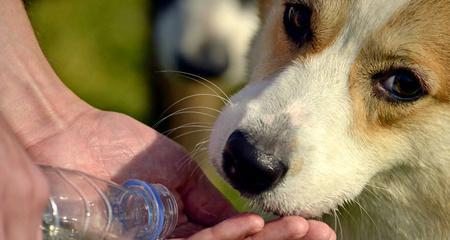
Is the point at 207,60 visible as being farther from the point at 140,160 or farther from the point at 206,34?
the point at 140,160

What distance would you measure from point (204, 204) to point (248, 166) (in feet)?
1.22

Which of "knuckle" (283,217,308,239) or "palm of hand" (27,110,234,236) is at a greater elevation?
"knuckle" (283,217,308,239)

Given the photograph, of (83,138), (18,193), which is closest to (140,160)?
(83,138)

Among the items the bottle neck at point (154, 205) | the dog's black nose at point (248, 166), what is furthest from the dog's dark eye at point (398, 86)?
the bottle neck at point (154, 205)

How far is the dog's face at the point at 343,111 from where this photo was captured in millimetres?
2682

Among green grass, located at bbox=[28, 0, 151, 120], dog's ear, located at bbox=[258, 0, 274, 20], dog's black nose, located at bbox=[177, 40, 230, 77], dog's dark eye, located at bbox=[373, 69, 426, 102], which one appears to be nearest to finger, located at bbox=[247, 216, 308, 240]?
dog's dark eye, located at bbox=[373, 69, 426, 102]

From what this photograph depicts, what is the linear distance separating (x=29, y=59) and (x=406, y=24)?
3.85 ft

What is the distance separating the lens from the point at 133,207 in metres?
2.86

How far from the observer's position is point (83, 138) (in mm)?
2967

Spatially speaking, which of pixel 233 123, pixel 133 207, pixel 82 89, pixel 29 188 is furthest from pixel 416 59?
pixel 82 89

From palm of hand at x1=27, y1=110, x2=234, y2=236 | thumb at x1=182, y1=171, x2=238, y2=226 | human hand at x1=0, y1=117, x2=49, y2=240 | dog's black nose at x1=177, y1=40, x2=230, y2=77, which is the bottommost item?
dog's black nose at x1=177, y1=40, x2=230, y2=77

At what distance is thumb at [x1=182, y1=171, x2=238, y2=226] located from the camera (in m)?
2.97

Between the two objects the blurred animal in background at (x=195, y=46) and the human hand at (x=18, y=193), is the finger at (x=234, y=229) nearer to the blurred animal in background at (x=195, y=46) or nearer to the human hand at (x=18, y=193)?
the human hand at (x=18, y=193)

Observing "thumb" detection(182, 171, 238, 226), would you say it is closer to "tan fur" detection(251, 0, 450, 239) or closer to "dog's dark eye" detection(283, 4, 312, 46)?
"tan fur" detection(251, 0, 450, 239)
